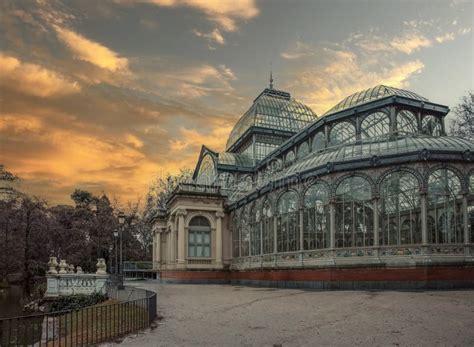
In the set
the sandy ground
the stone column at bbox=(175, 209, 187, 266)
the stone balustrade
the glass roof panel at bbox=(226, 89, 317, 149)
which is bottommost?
the stone balustrade

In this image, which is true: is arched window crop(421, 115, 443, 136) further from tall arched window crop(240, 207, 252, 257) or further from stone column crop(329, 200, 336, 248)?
tall arched window crop(240, 207, 252, 257)

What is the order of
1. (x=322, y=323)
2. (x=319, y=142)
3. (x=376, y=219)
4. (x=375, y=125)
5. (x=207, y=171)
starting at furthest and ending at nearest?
(x=207, y=171) < (x=319, y=142) < (x=375, y=125) < (x=376, y=219) < (x=322, y=323)

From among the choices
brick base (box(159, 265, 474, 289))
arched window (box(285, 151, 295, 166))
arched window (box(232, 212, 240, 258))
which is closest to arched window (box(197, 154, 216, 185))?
arched window (box(232, 212, 240, 258))

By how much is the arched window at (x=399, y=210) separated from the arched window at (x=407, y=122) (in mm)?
7731

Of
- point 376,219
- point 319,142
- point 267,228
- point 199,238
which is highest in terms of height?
point 319,142

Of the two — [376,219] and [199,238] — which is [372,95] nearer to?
[376,219]

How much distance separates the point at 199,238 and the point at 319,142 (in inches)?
537

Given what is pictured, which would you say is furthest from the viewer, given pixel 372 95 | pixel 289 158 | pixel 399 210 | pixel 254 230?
pixel 289 158

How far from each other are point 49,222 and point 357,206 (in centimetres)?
3349

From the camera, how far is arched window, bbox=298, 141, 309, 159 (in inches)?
1457

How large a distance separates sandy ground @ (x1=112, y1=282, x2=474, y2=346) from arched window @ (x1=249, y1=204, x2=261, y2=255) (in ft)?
50.8

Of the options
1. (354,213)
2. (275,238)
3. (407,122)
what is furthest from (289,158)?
(354,213)

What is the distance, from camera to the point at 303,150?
37.6 metres

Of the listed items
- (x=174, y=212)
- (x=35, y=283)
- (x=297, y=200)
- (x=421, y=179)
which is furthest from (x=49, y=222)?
(x=421, y=179)
